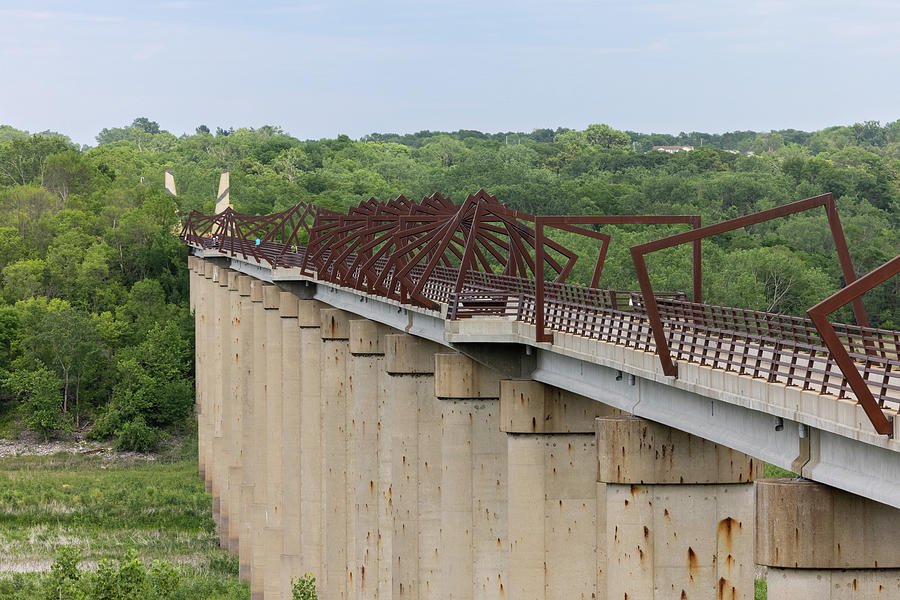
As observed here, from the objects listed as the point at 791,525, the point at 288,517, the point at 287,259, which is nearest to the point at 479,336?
the point at 791,525

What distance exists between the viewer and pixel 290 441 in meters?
49.5

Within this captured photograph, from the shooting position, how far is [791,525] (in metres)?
15.3

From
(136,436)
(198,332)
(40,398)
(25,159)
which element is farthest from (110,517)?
(25,159)

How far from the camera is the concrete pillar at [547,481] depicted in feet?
87.1

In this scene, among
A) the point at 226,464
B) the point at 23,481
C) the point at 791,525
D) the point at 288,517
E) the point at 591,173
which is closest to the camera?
the point at 791,525

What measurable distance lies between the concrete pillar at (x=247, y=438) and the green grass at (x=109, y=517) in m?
1.46

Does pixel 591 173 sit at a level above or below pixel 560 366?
above

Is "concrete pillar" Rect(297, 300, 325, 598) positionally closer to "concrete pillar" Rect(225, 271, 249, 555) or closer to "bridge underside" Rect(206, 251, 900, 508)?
"concrete pillar" Rect(225, 271, 249, 555)

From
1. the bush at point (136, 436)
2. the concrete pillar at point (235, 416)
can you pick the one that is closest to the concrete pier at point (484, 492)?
Result: the concrete pillar at point (235, 416)

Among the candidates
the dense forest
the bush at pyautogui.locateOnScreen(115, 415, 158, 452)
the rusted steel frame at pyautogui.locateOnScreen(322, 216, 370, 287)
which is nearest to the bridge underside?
the rusted steel frame at pyautogui.locateOnScreen(322, 216, 370, 287)

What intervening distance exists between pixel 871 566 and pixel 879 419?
101 inches

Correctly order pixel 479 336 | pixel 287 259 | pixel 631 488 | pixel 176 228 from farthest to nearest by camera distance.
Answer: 1. pixel 176 228
2. pixel 287 259
3. pixel 479 336
4. pixel 631 488

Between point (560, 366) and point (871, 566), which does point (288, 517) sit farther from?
point (871, 566)

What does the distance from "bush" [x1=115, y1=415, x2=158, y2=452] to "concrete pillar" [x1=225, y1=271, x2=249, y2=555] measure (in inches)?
1032
